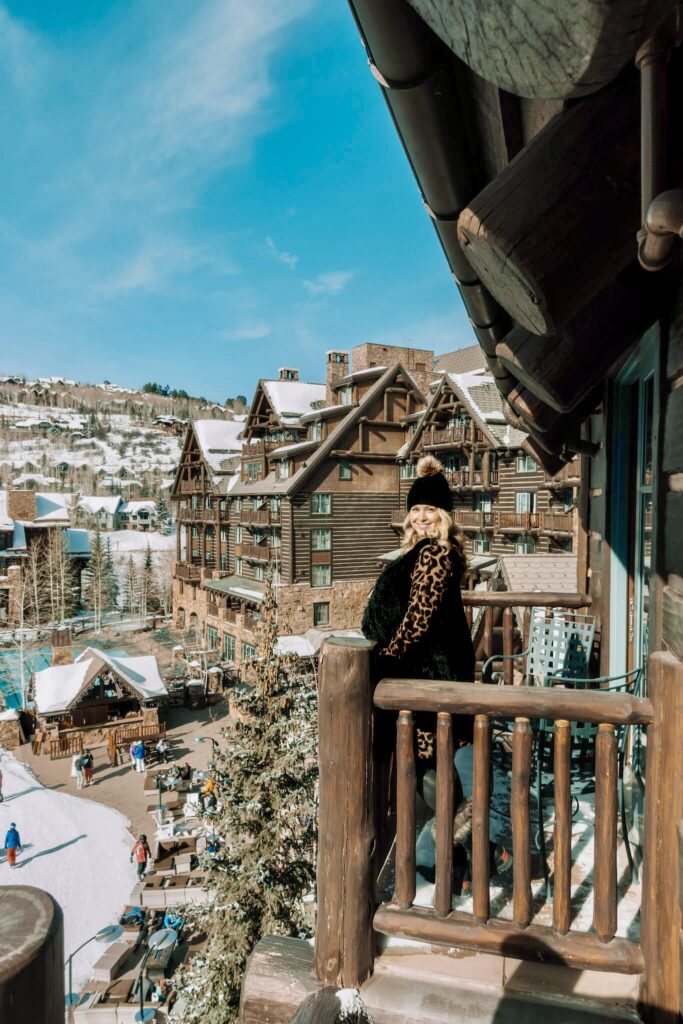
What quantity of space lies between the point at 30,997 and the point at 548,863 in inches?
117

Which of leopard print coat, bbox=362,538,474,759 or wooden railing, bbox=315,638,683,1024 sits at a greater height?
leopard print coat, bbox=362,538,474,759

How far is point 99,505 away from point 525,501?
61297mm

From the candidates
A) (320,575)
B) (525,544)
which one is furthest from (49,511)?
(525,544)

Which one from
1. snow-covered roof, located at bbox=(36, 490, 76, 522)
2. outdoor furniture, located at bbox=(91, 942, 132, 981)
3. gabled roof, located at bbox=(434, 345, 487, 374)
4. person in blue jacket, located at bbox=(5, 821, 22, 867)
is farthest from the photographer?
snow-covered roof, located at bbox=(36, 490, 76, 522)

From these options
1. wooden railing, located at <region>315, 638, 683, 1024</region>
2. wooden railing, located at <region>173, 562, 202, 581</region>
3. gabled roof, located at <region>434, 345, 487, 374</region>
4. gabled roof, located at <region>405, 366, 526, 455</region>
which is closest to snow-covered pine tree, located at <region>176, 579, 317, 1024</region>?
wooden railing, located at <region>315, 638, 683, 1024</region>

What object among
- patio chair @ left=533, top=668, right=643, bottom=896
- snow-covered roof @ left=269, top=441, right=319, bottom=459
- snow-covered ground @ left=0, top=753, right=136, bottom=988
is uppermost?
snow-covered roof @ left=269, top=441, right=319, bottom=459

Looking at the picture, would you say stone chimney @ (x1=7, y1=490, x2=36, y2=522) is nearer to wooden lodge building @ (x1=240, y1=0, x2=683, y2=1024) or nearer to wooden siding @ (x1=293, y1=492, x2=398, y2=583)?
wooden siding @ (x1=293, y1=492, x2=398, y2=583)

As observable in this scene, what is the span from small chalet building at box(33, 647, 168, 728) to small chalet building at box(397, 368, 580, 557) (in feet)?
42.4

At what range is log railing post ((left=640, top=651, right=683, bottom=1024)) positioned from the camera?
74.3 inches

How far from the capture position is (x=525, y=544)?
21.8m

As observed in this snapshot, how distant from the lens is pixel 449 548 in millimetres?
2975

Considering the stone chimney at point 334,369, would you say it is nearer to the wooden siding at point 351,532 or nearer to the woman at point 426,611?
the wooden siding at point 351,532

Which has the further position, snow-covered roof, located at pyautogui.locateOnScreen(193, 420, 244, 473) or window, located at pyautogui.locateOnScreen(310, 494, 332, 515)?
snow-covered roof, located at pyautogui.locateOnScreen(193, 420, 244, 473)

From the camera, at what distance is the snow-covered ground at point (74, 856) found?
11945 mm
